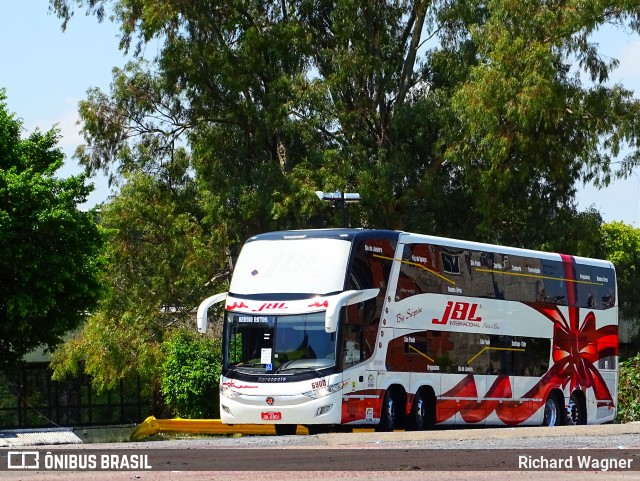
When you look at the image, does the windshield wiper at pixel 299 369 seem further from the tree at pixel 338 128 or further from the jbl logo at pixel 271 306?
the tree at pixel 338 128

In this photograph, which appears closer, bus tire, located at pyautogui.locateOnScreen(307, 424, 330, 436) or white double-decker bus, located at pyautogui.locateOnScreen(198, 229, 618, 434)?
white double-decker bus, located at pyautogui.locateOnScreen(198, 229, 618, 434)

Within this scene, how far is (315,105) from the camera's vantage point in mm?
43938

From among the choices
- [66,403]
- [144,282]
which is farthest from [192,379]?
[66,403]

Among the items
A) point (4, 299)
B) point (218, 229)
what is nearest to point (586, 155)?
point (218, 229)

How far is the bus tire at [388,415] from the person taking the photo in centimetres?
2695

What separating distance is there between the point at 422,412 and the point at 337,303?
426 cm

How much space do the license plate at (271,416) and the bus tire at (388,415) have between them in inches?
86.7

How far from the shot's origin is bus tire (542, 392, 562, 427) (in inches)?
1257

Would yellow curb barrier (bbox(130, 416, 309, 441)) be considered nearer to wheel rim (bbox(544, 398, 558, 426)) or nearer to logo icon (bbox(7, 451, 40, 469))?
wheel rim (bbox(544, 398, 558, 426))

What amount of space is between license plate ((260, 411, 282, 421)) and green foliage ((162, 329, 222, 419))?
1601 cm

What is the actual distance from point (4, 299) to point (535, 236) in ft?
54.7

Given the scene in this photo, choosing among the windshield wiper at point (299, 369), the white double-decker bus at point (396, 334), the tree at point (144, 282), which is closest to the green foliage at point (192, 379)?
the tree at point (144, 282)

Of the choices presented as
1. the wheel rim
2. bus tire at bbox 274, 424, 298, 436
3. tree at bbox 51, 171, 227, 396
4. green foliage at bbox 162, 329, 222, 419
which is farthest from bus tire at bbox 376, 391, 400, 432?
tree at bbox 51, 171, 227, 396

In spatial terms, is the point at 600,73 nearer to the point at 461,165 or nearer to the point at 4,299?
the point at 461,165
